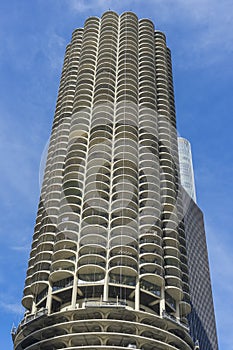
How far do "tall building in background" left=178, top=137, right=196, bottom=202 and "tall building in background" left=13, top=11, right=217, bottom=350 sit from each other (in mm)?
57112

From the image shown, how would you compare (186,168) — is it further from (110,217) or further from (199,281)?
(110,217)

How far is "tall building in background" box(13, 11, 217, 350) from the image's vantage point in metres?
68.0

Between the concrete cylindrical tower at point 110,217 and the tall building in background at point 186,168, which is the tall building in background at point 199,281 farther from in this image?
the concrete cylindrical tower at point 110,217

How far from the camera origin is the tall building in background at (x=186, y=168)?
164 m

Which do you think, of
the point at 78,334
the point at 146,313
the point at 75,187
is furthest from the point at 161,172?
the point at 78,334

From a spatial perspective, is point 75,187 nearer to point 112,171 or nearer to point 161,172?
point 112,171

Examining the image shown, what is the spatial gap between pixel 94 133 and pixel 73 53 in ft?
101

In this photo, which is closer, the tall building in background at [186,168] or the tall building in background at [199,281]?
the tall building in background at [199,281]

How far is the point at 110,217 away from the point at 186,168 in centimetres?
9369

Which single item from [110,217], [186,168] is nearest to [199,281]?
[186,168]

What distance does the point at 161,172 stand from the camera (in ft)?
297

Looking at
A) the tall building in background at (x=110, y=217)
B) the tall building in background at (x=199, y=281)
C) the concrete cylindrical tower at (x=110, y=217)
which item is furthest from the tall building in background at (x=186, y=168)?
the concrete cylindrical tower at (x=110, y=217)

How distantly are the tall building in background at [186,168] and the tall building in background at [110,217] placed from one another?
187ft

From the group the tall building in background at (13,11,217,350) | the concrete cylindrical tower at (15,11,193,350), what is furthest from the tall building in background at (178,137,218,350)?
the concrete cylindrical tower at (15,11,193,350)
